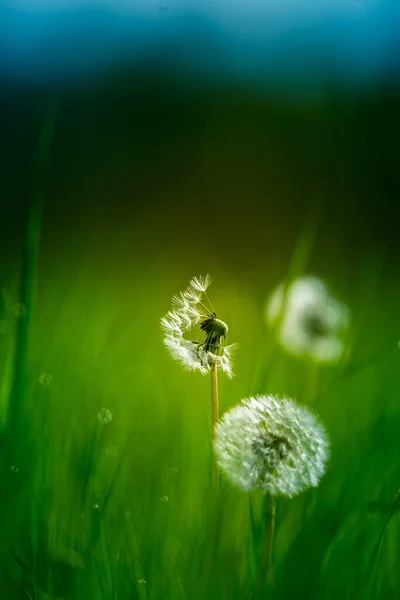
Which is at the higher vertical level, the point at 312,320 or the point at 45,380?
the point at 312,320

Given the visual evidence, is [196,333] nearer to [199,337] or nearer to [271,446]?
[199,337]

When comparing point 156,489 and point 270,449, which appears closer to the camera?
point 270,449

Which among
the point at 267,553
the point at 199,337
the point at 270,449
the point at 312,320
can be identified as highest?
the point at 312,320

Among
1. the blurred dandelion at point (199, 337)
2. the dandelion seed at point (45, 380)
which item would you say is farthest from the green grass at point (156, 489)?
the blurred dandelion at point (199, 337)

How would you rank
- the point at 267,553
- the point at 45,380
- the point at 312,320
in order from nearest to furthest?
the point at 267,553
the point at 45,380
the point at 312,320

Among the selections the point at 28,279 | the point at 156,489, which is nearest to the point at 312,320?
the point at 156,489

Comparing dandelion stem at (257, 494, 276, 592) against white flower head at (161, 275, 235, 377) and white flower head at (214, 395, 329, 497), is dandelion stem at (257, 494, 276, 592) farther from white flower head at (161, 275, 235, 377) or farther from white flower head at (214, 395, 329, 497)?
white flower head at (161, 275, 235, 377)
